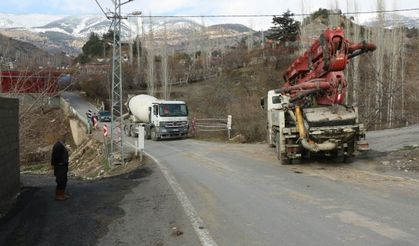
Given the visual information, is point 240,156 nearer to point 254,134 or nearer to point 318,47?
point 318,47

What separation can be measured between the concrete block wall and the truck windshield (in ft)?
75.2

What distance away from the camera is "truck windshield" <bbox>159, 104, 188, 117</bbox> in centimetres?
3662

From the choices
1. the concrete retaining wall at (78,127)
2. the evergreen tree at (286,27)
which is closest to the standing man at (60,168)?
the concrete retaining wall at (78,127)

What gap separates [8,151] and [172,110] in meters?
24.6

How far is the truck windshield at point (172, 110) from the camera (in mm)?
36625

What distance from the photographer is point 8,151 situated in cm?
1251

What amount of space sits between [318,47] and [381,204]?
8.94 meters

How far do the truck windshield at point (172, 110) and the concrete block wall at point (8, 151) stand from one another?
75.2 feet

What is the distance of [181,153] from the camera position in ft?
84.3

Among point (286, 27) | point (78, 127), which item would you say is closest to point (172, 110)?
point (78, 127)

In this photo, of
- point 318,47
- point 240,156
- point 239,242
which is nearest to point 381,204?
point 239,242

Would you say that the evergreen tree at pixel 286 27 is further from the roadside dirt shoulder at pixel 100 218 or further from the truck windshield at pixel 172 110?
the roadside dirt shoulder at pixel 100 218

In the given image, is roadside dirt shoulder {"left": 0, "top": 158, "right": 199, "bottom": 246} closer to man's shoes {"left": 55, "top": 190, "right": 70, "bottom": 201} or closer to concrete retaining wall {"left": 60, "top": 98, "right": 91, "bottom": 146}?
man's shoes {"left": 55, "top": 190, "right": 70, "bottom": 201}

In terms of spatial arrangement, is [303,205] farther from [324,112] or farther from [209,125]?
[209,125]
